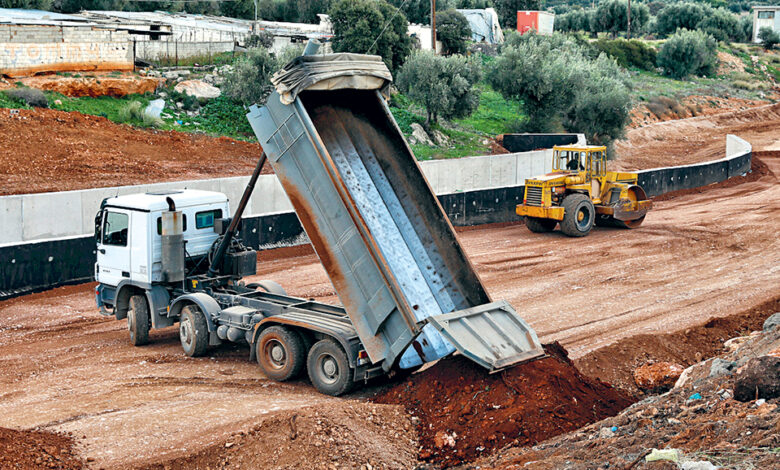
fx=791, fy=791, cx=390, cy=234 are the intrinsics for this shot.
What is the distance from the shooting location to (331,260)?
1089cm

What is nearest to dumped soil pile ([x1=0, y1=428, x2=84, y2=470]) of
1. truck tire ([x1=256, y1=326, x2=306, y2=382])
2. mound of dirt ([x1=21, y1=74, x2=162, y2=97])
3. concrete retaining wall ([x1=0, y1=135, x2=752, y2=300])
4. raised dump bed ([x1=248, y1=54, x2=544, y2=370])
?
truck tire ([x1=256, y1=326, x2=306, y2=382])

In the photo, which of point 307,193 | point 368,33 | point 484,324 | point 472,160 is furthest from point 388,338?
point 368,33

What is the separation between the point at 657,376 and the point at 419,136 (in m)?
26.7

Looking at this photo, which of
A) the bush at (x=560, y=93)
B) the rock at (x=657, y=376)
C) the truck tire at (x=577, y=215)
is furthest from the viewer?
the bush at (x=560, y=93)

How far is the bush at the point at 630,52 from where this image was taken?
223 ft

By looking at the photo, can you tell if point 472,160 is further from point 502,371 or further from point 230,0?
point 230,0

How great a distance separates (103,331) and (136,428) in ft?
18.9

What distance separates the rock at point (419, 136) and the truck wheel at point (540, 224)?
39.9 feet

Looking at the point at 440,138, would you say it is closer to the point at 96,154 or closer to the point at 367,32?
the point at 367,32

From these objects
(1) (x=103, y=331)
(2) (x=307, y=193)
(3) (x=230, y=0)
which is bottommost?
(1) (x=103, y=331)

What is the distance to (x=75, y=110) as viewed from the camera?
31953 millimetres

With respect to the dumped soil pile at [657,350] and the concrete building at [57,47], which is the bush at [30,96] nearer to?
the concrete building at [57,47]

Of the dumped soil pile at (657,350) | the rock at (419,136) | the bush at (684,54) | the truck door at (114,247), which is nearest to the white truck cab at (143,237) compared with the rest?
the truck door at (114,247)

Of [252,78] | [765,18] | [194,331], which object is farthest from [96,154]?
[765,18]
